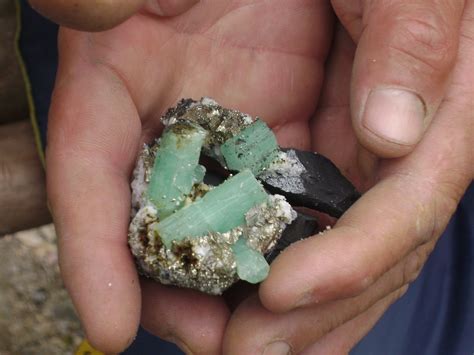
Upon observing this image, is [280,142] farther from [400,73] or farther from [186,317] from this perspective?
[186,317]

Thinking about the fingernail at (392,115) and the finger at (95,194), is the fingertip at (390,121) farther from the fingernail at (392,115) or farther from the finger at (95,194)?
the finger at (95,194)

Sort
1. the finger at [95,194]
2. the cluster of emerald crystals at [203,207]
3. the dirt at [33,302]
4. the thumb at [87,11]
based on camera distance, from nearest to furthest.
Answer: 1. the thumb at [87,11]
2. the finger at [95,194]
3. the cluster of emerald crystals at [203,207]
4. the dirt at [33,302]

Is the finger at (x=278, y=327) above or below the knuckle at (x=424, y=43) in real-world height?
below

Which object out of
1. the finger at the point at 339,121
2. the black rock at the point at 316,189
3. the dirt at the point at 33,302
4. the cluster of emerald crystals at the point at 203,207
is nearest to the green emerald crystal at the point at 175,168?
the cluster of emerald crystals at the point at 203,207

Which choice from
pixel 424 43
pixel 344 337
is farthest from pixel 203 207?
pixel 424 43

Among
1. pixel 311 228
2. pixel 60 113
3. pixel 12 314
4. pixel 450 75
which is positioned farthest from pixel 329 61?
pixel 12 314

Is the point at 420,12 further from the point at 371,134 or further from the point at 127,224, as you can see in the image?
the point at 127,224

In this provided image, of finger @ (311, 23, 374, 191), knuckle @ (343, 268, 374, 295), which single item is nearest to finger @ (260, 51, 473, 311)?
knuckle @ (343, 268, 374, 295)
